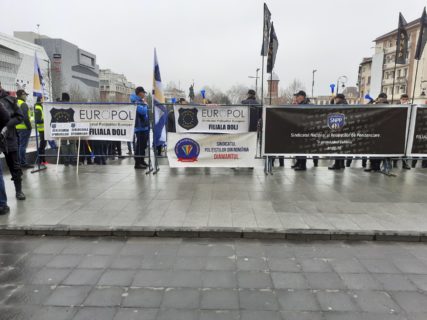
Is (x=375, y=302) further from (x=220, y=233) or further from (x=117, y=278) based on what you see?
(x=117, y=278)

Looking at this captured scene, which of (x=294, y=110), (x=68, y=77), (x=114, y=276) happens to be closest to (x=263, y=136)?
(x=294, y=110)

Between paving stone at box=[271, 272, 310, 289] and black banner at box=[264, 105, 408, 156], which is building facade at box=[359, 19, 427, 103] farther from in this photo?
paving stone at box=[271, 272, 310, 289]

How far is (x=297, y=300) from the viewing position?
3.06m

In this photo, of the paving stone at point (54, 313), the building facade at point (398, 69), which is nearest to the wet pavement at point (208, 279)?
the paving stone at point (54, 313)

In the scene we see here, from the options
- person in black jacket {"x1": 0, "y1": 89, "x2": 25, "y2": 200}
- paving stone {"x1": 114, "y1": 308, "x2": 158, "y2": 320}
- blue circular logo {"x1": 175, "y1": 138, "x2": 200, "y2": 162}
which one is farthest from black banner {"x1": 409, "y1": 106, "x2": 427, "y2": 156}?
person in black jacket {"x1": 0, "y1": 89, "x2": 25, "y2": 200}

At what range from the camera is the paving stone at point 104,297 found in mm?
3000

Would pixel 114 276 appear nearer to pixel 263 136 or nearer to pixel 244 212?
pixel 244 212

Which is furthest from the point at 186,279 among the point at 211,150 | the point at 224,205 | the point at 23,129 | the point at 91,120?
the point at 23,129

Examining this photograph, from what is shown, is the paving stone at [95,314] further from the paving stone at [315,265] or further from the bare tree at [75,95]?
the bare tree at [75,95]

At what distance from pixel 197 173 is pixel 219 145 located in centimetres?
96

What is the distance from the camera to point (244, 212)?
5355mm

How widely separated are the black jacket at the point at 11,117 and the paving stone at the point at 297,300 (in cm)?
514

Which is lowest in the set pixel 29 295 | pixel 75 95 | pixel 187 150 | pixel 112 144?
pixel 29 295

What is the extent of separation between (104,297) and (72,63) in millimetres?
126355
